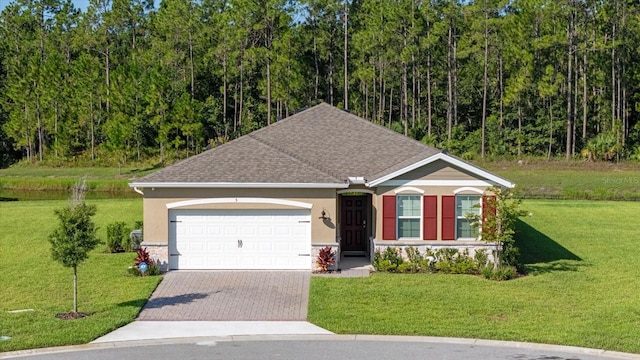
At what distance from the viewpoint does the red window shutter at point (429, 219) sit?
2344 cm

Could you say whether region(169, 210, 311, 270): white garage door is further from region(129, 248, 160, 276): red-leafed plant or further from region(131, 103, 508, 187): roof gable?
region(131, 103, 508, 187): roof gable

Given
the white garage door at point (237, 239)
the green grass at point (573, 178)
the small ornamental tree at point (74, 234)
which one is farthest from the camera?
the green grass at point (573, 178)

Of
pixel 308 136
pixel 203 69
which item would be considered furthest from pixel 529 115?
pixel 308 136

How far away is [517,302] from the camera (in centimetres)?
1931

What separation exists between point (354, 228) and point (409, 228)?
2.93 meters

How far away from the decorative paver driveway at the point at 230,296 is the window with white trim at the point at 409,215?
3.29 metres

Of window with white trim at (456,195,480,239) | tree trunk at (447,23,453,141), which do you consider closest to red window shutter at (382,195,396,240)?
window with white trim at (456,195,480,239)

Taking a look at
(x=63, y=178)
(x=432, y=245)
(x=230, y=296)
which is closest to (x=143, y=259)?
(x=230, y=296)

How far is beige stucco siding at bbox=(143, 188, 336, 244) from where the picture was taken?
2309 centimetres

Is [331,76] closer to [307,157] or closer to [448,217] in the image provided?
[307,157]

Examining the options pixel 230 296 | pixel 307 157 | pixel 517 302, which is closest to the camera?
pixel 517 302

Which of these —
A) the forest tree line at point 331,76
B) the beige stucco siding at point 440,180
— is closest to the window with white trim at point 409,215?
the beige stucco siding at point 440,180

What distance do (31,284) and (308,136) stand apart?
11052 mm

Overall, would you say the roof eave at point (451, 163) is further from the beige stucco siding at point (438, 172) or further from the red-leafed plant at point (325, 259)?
the red-leafed plant at point (325, 259)
